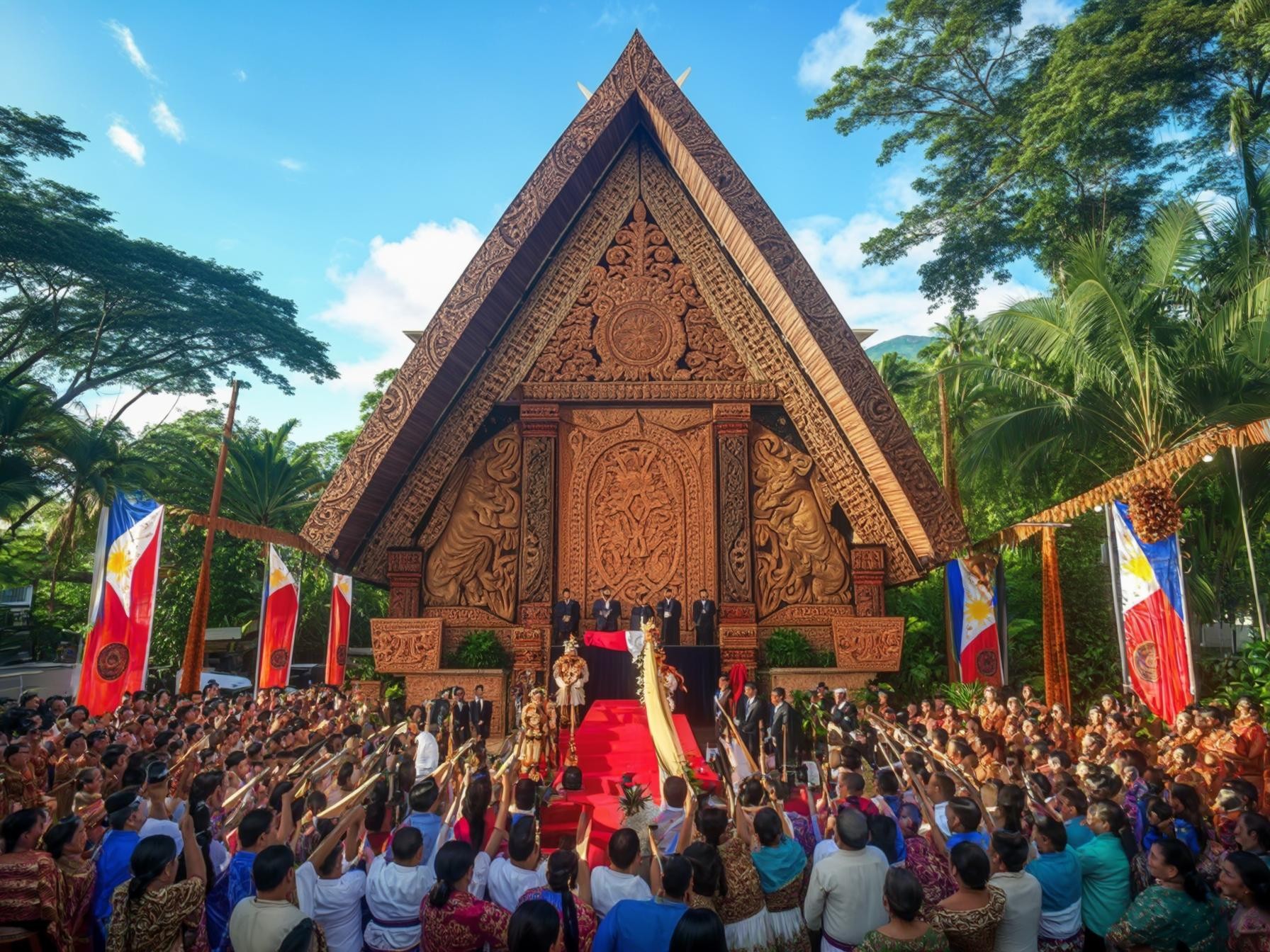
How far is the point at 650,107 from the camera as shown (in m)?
10.9

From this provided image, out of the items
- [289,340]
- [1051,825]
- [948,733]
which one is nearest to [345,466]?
[948,733]

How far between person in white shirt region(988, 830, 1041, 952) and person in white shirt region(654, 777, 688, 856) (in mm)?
1491

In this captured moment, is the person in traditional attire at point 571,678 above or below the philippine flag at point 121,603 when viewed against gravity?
below

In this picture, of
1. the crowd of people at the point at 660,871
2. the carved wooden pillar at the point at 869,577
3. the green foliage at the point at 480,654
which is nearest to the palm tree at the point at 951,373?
the carved wooden pillar at the point at 869,577

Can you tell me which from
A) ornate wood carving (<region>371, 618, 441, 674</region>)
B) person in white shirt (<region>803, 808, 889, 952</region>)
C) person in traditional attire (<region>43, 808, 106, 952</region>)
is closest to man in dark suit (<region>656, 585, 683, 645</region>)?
ornate wood carving (<region>371, 618, 441, 674</region>)

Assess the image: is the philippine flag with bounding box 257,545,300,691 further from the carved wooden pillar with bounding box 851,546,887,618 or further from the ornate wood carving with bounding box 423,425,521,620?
the carved wooden pillar with bounding box 851,546,887,618

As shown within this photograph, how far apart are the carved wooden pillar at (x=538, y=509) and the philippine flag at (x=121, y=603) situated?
465cm

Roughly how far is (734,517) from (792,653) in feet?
6.99

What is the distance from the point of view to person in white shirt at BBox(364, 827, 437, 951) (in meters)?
3.05

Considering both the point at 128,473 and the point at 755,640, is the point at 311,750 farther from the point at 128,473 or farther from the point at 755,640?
the point at 128,473

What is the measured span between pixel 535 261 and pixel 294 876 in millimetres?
9580

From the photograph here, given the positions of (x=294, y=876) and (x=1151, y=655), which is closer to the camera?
(x=294, y=876)

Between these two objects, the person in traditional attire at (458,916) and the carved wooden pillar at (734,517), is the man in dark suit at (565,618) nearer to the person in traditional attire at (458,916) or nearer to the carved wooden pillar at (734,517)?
the carved wooden pillar at (734,517)

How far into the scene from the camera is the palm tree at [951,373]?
15258 millimetres
